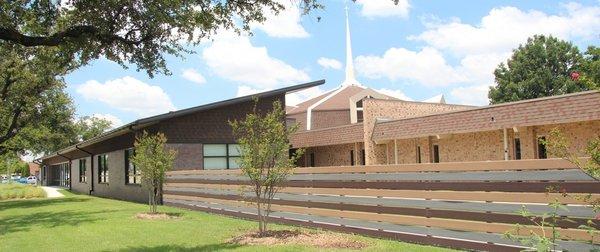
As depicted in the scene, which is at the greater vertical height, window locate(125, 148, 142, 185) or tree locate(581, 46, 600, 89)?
tree locate(581, 46, 600, 89)

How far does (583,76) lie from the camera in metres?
4.91

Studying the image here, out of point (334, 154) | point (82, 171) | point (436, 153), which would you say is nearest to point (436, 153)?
point (436, 153)

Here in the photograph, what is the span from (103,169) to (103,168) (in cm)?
7

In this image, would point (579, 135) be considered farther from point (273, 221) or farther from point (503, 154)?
point (273, 221)

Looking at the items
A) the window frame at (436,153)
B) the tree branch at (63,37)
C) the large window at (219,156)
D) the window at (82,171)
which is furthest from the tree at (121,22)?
the window at (82,171)

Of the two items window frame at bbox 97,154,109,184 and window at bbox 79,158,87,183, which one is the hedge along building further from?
window at bbox 79,158,87,183

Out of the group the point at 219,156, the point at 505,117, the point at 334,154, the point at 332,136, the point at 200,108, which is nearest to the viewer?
the point at 505,117

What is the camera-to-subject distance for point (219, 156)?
82.5 ft

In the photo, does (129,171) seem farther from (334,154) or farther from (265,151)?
(265,151)

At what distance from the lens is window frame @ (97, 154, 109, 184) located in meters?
32.1

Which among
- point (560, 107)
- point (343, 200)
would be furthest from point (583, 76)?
point (560, 107)

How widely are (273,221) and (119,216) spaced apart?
5874mm

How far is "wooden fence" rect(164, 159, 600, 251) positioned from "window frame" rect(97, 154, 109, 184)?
21389 millimetres

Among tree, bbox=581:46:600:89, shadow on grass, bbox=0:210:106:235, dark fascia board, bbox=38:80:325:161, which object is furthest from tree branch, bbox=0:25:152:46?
dark fascia board, bbox=38:80:325:161
